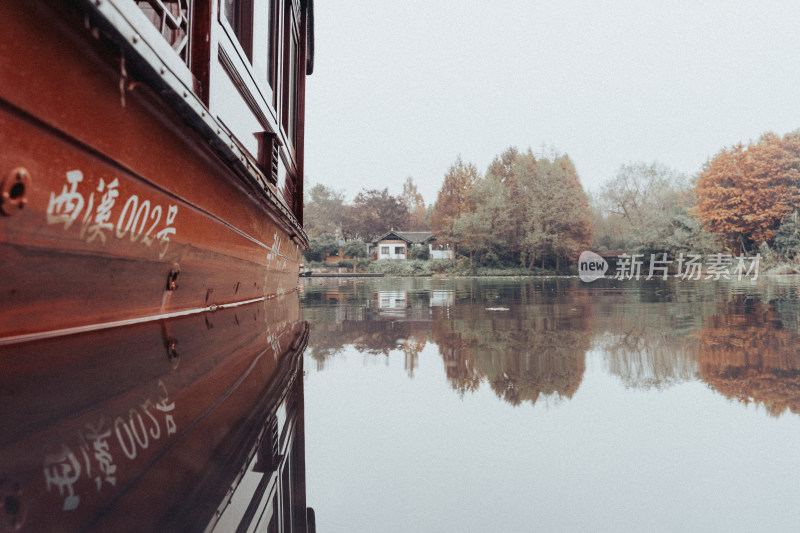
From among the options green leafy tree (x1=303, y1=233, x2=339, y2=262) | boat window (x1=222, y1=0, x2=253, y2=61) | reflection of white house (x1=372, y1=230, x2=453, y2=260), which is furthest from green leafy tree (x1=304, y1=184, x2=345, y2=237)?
boat window (x1=222, y1=0, x2=253, y2=61)

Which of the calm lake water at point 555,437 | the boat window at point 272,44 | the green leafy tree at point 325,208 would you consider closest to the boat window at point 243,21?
the boat window at point 272,44

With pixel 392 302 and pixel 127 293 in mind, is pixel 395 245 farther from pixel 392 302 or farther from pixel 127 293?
pixel 127 293

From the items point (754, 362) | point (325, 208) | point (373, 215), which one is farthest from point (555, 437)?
point (325, 208)

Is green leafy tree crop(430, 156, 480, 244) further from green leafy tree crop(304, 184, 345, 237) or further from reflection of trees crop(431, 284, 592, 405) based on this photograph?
reflection of trees crop(431, 284, 592, 405)

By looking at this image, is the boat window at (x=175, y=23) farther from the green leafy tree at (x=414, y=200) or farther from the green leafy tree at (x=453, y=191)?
the green leafy tree at (x=414, y=200)

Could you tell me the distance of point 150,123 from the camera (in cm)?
144

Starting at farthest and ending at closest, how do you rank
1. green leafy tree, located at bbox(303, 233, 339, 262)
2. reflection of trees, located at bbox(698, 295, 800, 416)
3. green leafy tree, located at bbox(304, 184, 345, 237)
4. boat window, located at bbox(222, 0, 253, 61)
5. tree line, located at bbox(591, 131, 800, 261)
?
green leafy tree, located at bbox(304, 184, 345, 237), green leafy tree, located at bbox(303, 233, 339, 262), tree line, located at bbox(591, 131, 800, 261), boat window, located at bbox(222, 0, 253, 61), reflection of trees, located at bbox(698, 295, 800, 416)

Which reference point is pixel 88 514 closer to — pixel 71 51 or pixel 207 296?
pixel 71 51

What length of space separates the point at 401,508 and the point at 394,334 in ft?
5.88

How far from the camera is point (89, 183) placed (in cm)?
123

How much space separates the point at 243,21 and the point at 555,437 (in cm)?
273

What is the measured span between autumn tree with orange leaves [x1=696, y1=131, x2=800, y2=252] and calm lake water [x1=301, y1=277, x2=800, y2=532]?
23.0 metres

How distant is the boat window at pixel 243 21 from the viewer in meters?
2.62

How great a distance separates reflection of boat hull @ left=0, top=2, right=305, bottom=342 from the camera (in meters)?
0.99
